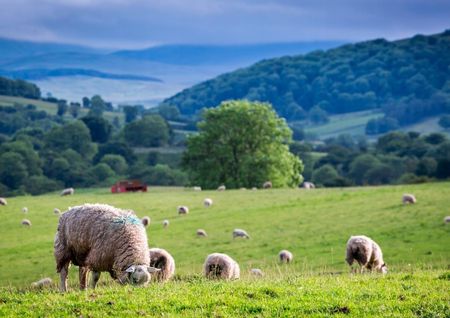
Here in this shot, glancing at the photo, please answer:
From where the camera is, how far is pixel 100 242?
17.2m

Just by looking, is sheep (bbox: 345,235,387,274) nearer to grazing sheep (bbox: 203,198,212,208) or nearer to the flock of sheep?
the flock of sheep

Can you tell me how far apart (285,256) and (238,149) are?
45.2 meters

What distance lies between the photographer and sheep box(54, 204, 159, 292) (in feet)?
56.0

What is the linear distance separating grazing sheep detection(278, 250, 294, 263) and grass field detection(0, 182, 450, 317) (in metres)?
0.47

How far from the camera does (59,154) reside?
138250 mm

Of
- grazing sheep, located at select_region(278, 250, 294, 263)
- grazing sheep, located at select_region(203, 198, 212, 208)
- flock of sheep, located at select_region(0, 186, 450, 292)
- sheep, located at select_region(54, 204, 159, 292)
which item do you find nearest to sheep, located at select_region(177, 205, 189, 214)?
grazing sheep, located at select_region(203, 198, 212, 208)

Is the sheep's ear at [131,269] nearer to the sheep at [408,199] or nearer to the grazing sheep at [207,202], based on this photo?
the sheep at [408,199]

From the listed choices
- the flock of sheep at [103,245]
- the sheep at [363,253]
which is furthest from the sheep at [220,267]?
the sheep at [363,253]

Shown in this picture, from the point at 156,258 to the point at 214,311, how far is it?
9371 mm

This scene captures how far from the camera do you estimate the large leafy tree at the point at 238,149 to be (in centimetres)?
7512

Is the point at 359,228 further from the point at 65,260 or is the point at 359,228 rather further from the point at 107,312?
the point at 107,312

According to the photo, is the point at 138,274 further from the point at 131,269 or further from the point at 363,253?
the point at 363,253

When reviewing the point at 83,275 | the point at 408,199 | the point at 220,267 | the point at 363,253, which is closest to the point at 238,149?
the point at 408,199

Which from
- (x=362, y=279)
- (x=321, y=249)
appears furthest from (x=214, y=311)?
(x=321, y=249)
